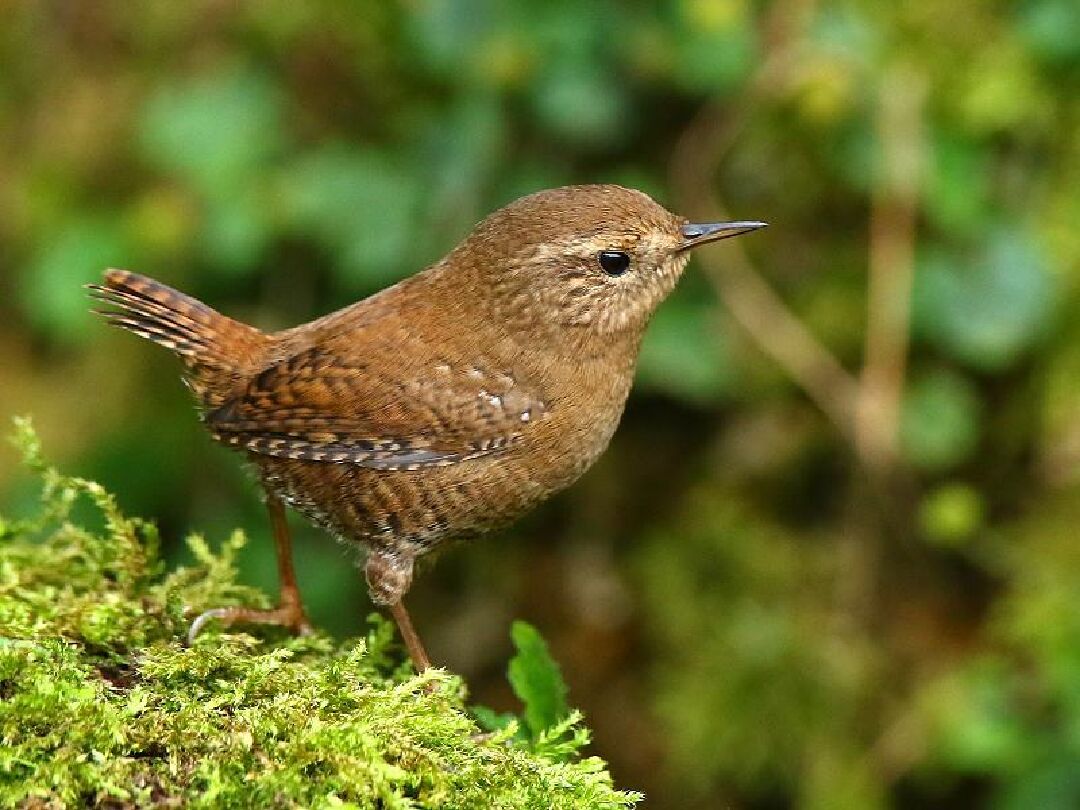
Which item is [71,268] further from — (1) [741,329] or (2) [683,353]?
(1) [741,329]

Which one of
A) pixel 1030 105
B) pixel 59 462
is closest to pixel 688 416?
pixel 1030 105

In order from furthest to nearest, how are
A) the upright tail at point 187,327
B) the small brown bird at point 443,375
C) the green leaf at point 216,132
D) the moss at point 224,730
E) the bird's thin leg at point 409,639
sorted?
the green leaf at point 216,132, the upright tail at point 187,327, the small brown bird at point 443,375, the bird's thin leg at point 409,639, the moss at point 224,730

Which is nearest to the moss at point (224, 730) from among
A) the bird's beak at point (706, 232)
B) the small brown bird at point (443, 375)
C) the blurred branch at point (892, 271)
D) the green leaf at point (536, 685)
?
the green leaf at point (536, 685)

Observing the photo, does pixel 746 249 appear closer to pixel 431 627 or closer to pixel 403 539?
pixel 431 627

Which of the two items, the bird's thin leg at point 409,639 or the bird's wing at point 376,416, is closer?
the bird's thin leg at point 409,639

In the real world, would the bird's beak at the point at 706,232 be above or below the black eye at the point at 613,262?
above

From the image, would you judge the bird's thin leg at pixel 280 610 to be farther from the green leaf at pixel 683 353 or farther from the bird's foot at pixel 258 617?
the green leaf at pixel 683 353
